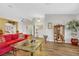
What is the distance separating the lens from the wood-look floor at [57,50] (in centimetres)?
251

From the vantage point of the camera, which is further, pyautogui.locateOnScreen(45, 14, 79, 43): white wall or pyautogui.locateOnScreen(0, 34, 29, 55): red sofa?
pyautogui.locateOnScreen(45, 14, 79, 43): white wall

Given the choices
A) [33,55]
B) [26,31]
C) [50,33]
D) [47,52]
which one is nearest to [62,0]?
[50,33]

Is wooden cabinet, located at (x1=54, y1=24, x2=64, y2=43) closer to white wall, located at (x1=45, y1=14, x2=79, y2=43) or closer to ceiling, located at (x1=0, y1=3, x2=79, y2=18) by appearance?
white wall, located at (x1=45, y1=14, x2=79, y2=43)

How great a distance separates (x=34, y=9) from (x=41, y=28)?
0.50 meters

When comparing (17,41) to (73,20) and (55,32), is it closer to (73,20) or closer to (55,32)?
(55,32)

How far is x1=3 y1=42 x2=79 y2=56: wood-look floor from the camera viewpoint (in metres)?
2.51

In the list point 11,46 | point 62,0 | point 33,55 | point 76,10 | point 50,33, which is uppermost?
point 62,0

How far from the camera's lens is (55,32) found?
2.68 m

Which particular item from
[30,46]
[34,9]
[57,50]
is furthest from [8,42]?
[57,50]

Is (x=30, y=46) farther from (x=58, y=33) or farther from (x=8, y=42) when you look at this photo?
(x=58, y=33)

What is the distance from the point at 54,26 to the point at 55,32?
0.53 ft

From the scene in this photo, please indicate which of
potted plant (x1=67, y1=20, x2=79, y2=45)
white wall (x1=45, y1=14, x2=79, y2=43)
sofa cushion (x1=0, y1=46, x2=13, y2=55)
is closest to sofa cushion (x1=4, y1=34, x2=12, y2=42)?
sofa cushion (x1=0, y1=46, x2=13, y2=55)

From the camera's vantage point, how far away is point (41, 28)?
259 cm

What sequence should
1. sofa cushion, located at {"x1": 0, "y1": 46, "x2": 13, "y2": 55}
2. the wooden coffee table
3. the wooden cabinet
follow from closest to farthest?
sofa cushion, located at {"x1": 0, "y1": 46, "x2": 13, "y2": 55}
the wooden coffee table
the wooden cabinet
